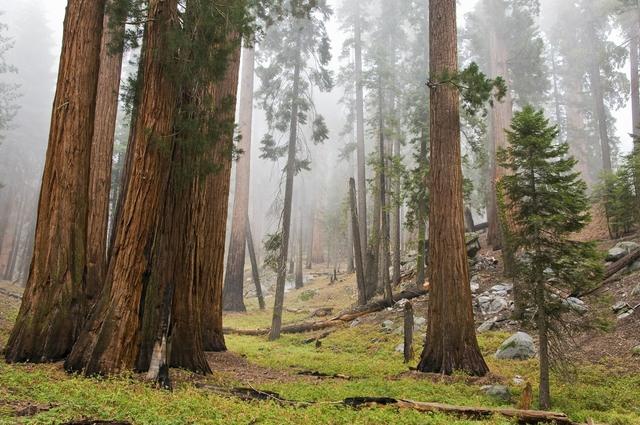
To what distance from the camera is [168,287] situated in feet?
18.8

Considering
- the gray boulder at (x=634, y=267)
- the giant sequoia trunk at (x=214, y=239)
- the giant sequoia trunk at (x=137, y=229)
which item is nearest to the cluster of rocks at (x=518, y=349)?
the gray boulder at (x=634, y=267)

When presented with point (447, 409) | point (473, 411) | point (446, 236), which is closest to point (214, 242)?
point (446, 236)

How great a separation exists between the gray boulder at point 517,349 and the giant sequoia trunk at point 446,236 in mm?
2139

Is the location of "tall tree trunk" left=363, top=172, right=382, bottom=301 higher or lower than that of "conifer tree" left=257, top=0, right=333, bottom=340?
lower

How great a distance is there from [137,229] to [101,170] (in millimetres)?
4354

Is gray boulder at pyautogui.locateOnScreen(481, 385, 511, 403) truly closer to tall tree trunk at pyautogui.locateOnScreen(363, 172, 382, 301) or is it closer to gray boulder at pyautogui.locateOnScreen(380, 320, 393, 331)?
gray boulder at pyautogui.locateOnScreen(380, 320, 393, 331)

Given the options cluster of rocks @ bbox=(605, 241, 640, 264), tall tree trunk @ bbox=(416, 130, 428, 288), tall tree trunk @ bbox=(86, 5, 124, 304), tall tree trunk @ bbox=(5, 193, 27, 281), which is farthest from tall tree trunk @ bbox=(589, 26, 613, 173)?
tall tree trunk @ bbox=(5, 193, 27, 281)

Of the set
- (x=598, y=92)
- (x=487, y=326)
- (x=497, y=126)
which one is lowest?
(x=487, y=326)

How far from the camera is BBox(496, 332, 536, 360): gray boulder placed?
358 inches

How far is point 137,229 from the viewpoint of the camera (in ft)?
18.4

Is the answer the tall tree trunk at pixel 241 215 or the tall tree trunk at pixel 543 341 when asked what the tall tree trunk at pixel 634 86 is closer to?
the tall tree trunk at pixel 241 215

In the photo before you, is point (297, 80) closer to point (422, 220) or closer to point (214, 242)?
point (422, 220)

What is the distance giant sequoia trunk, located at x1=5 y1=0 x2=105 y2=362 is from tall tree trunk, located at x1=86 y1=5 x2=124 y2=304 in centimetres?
141

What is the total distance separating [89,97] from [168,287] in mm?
3299
